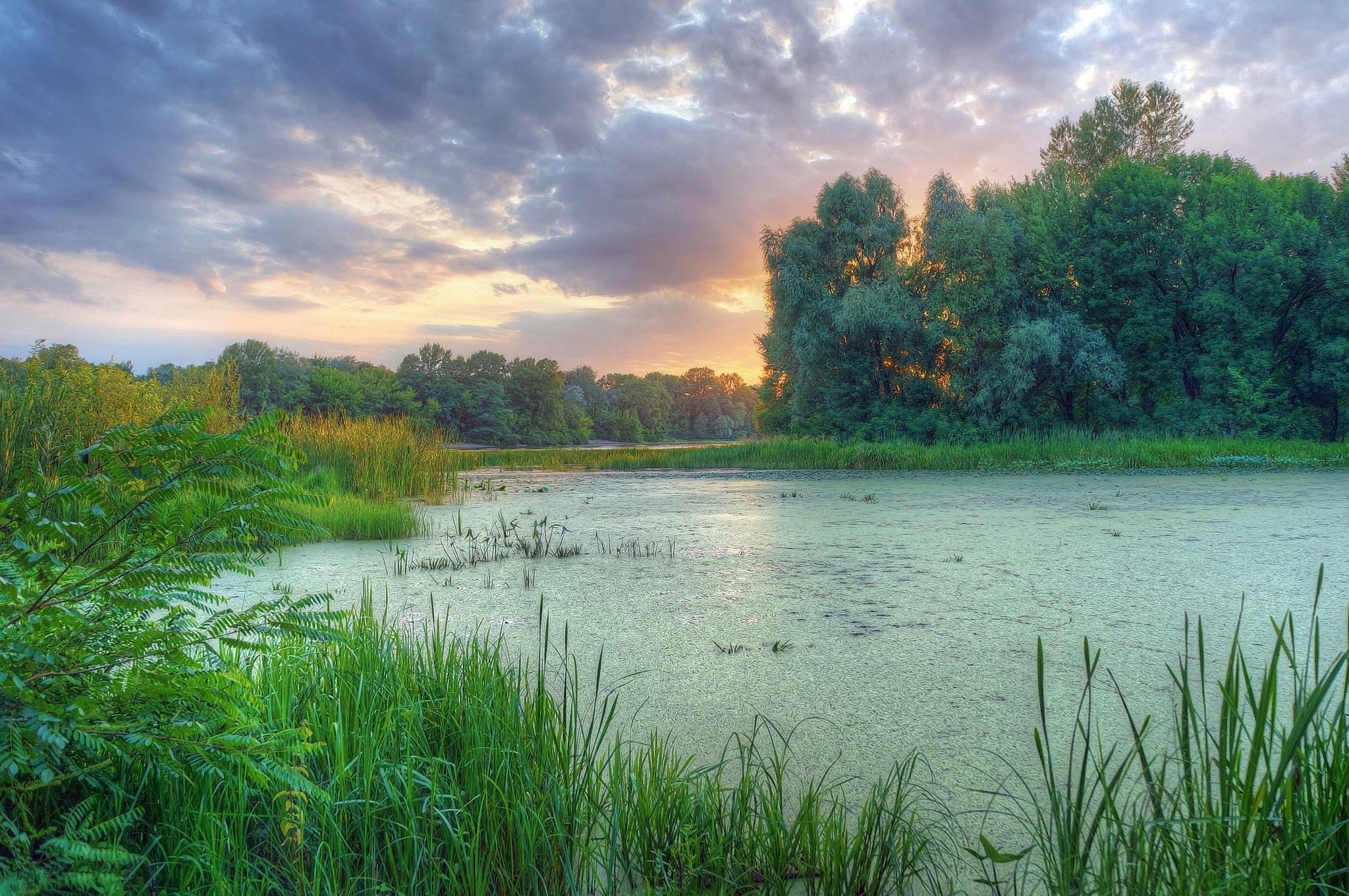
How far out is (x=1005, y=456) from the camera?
12188mm

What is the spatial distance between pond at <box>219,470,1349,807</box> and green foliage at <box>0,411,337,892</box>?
0.68m

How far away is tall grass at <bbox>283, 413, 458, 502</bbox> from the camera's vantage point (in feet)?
21.4

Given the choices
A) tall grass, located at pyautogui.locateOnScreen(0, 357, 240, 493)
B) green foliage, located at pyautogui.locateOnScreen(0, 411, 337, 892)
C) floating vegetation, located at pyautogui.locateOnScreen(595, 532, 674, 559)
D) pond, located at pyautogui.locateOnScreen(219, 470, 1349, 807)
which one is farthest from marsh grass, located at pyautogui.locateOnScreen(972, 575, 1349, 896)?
tall grass, located at pyautogui.locateOnScreen(0, 357, 240, 493)

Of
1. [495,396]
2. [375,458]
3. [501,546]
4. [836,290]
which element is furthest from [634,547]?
[495,396]

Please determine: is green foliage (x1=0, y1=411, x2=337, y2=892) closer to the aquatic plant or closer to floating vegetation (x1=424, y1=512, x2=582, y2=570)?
floating vegetation (x1=424, y1=512, x2=582, y2=570)

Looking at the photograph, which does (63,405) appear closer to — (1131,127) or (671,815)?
(671,815)

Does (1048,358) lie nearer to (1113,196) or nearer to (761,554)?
(1113,196)

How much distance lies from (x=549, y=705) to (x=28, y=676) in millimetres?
755

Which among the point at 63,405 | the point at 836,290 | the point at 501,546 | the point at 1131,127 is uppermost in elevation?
the point at 1131,127

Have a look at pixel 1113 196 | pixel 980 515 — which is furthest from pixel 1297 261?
pixel 980 515

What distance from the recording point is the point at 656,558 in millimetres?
3600

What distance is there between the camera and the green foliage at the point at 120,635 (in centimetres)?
76

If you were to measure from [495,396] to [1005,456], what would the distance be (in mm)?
→ 31362

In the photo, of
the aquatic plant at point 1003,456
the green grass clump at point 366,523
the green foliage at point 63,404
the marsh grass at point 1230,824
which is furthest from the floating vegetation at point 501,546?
the aquatic plant at point 1003,456
